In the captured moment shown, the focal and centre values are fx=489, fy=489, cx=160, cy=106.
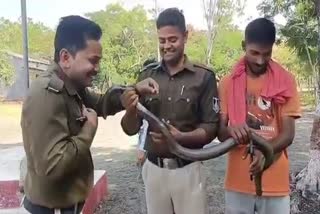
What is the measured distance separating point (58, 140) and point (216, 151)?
2.45 ft

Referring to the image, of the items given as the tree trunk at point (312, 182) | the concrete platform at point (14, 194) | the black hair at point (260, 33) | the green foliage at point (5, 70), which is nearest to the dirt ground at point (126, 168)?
the concrete platform at point (14, 194)

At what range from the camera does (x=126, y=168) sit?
8.00 meters

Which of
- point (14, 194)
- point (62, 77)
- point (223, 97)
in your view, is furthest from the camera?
point (14, 194)

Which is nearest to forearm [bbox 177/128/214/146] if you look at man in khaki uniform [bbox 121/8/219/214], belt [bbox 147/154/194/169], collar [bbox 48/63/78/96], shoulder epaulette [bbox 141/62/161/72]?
man in khaki uniform [bbox 121/8/219/214]

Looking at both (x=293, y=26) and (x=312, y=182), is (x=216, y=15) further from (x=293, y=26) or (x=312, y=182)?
(x=312, y=182)

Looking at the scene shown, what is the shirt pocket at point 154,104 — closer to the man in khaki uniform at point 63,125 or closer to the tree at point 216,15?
the man in khaki uniform at point 63,125

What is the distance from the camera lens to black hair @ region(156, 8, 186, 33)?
2562 millimetres

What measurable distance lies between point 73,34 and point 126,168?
20.3 feet

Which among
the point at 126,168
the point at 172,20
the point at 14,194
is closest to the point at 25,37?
the point at 14,194

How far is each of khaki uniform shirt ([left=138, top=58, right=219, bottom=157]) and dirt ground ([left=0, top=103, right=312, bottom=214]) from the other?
2749mm

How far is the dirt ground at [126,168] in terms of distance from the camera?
5.47 metres

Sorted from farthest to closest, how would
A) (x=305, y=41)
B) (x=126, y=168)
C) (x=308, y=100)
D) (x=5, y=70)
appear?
(x=5, y=70) → (x=308, y=100) → (x=305, y=41) → (x=126, y=168)

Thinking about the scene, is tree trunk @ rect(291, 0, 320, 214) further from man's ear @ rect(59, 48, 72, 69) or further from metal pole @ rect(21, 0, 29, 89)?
man's ear @ rect(59, 48, 72, 69)

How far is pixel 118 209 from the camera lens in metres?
5.32
